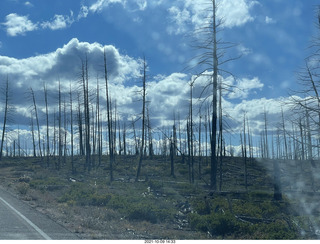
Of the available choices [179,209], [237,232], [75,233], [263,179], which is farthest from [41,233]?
[263,179]

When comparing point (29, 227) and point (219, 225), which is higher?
point (29, 227)

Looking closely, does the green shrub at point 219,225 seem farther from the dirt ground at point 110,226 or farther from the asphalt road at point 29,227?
the asphalt road at point 29,227

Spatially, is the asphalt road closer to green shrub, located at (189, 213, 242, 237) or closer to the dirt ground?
the dirt ground

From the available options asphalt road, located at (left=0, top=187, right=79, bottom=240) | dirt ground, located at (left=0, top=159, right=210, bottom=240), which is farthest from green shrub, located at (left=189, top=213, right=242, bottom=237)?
asphalt road, located at (left=0, top=187, right=79, bottom=240)

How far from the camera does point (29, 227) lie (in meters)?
10.2

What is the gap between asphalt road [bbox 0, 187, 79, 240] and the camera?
8883 millimetres

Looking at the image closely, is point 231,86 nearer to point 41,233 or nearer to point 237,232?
point 237,232

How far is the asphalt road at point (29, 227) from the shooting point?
350 inches

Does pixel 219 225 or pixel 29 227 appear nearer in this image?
pixel 29 227

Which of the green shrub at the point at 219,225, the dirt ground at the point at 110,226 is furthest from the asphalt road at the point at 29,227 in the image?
the green shrub at the point at 219,225

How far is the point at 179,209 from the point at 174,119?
39052mm

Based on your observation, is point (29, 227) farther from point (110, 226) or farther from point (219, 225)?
point (219, 225)

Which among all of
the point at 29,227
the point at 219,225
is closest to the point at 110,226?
the point at 29,227
